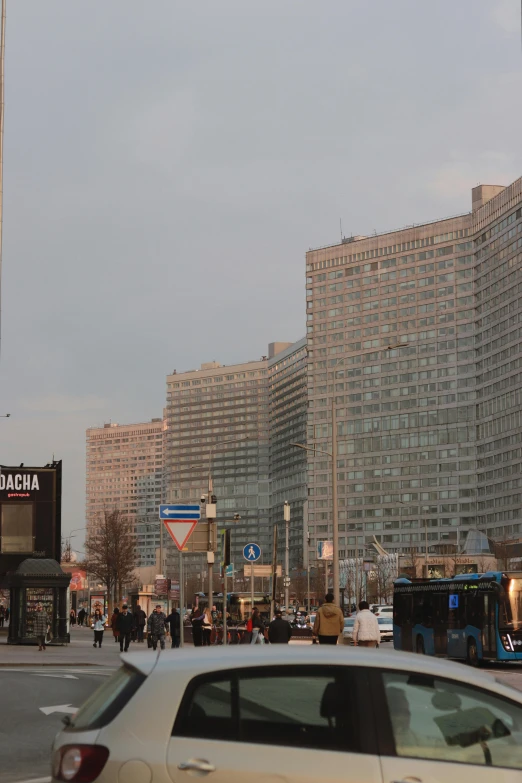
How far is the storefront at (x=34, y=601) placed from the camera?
45406mm

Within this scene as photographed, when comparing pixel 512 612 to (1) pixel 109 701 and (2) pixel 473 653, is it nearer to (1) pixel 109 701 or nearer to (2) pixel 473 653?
(2) pixel 473 653

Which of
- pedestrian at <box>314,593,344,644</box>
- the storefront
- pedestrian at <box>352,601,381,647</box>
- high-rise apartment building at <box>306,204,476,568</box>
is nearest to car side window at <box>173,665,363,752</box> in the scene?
pedestrian at <box>314,593,344,644</box>

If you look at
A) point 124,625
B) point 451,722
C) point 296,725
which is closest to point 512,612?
point 124,625

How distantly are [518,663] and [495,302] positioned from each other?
117m

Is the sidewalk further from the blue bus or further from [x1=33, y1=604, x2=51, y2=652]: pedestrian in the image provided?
the blue bus

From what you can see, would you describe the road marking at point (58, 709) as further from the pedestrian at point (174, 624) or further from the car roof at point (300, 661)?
the pedestrian at point (174, 624)

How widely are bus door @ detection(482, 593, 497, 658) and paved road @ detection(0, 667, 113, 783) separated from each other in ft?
35.0

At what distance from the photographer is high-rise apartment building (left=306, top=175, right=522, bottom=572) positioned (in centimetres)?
15025

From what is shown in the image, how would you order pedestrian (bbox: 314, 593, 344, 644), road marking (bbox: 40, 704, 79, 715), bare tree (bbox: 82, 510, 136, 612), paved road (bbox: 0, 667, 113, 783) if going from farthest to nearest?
bare tree (bbox: 82, 510, 136, 612)
pedestrian (bbox: 314, 593, 344, 644)
road marking (bbox: 40, 704, 79, 715)
paved road (bbox: 0, 667, 113, 783)

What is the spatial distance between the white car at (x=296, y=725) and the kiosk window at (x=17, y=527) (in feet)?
207

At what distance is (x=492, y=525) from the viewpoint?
153 meters

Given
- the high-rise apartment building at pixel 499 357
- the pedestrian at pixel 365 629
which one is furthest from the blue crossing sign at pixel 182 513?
the high-rise apartment building at pixel 499 357

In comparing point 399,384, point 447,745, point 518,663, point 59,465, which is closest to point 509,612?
point 518,663

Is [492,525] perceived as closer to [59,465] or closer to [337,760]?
[59,465]
